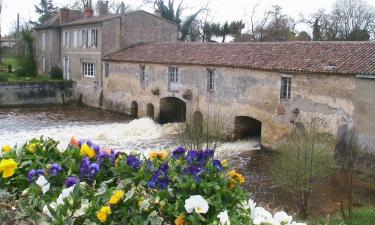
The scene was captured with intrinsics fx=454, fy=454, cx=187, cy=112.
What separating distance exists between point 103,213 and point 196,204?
1.00 meters

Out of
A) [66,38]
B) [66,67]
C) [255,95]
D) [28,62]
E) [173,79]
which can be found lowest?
[255,95]

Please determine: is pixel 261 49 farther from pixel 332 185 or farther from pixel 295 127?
pixel 332 185

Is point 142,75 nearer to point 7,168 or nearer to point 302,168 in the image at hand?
point 302,168

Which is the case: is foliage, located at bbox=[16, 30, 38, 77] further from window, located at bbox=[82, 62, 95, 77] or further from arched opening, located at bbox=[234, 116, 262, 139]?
arched opening, located at bbox=[234, 116, 262, 139]

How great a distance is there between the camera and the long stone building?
57.0ft

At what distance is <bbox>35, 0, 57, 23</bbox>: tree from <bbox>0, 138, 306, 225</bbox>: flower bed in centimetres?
5878

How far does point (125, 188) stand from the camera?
5434 mm

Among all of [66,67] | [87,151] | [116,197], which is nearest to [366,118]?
[87,151]

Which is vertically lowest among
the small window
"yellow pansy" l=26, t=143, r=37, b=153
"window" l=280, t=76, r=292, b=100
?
"yellow pansy" l=26, t=143, r=37, b=153

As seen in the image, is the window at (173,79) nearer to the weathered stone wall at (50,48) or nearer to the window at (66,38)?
the window at (66,38)

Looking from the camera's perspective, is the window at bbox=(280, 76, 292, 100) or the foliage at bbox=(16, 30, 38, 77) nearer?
the window at bbox=(280, 76, 292, 100)

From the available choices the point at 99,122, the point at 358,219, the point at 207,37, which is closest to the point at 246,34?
the point at 207,37

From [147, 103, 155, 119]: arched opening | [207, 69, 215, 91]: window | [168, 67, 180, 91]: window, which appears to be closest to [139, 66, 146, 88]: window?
[147, 103, 155, 119]: arched opening

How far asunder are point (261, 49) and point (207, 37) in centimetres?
2584
